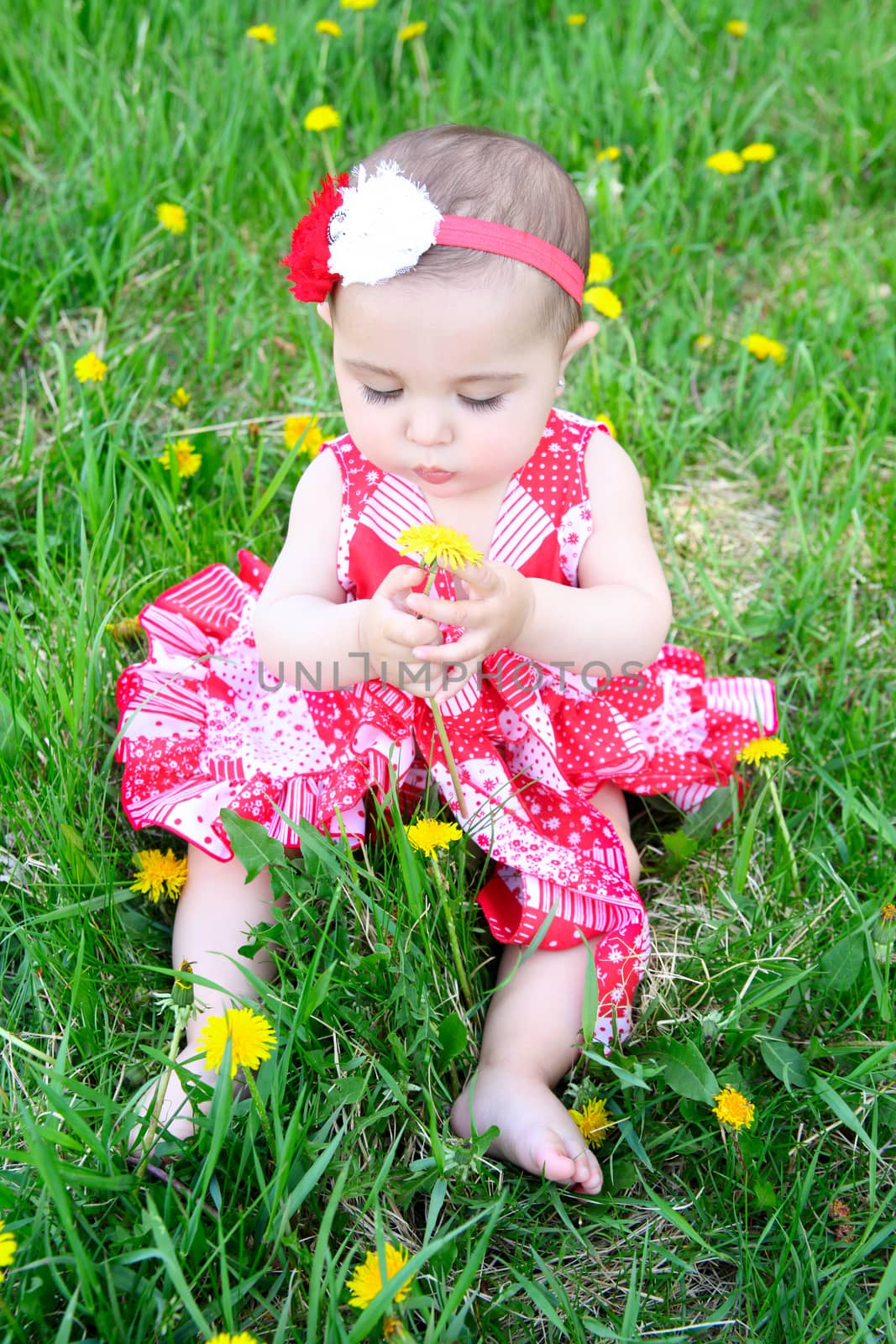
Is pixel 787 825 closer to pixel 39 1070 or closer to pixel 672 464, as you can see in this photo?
pixel 672 464

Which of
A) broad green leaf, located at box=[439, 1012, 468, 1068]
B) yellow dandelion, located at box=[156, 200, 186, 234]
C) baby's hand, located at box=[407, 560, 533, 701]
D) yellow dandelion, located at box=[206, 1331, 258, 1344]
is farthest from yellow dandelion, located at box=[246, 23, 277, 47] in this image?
yellow dandelion, located at box=[206, 1331, 258, 1344]

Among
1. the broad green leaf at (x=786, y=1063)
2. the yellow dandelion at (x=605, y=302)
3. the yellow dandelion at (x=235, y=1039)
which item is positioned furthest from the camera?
the yellow dandelion at (x=605, y=302)

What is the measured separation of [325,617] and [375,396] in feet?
0.84

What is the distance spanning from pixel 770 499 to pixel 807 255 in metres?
0.74

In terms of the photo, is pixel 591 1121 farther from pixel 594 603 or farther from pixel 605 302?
pixel 605 302

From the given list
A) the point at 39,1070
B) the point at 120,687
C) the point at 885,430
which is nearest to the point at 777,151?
the point at 885,430

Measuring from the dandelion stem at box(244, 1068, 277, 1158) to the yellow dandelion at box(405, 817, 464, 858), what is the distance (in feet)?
0.93

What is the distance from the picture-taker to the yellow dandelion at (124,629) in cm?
162

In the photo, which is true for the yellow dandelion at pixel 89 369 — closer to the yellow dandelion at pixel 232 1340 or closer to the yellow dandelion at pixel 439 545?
the yellow dandelion at pixel 439 545

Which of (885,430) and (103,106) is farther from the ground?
(103,106)

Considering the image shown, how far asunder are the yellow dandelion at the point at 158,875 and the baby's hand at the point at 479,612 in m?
0.47

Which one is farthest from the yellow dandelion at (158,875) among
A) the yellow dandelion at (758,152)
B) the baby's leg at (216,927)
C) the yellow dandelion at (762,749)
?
the yellow dandelion at (758,152)

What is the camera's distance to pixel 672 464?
2.04 metres

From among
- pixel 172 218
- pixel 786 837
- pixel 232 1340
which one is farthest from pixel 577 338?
pixel 172 218
